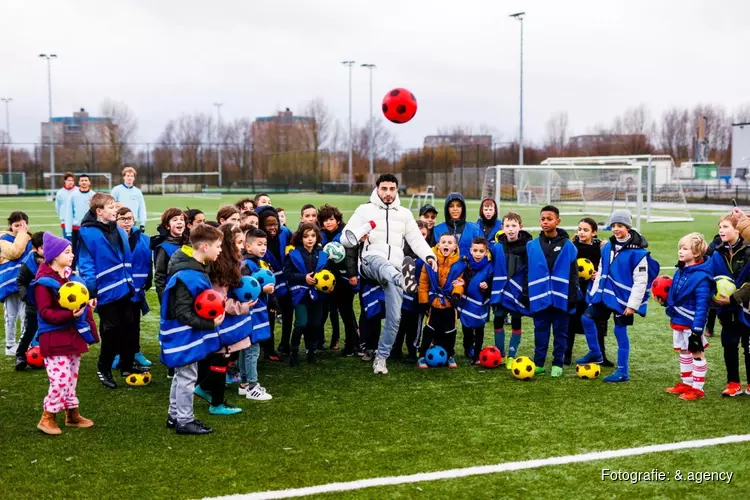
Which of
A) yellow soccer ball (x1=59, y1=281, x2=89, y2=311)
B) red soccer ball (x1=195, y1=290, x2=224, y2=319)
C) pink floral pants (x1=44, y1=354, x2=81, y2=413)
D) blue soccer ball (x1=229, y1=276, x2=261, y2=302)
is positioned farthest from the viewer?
blue soccer ball (x1=229, y1=276, x2=261, y2=302)

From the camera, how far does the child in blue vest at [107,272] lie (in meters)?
7.46

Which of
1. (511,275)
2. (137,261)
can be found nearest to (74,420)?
(137,261)

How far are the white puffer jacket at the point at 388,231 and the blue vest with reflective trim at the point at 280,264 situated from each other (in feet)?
3.34

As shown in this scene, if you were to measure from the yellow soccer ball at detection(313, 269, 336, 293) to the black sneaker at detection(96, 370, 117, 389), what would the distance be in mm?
2254

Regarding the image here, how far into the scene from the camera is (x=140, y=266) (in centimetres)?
801

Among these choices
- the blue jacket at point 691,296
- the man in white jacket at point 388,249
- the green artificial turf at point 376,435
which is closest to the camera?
the green artificial turf at point 376,435

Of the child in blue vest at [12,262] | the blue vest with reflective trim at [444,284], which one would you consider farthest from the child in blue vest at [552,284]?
the child in blue vest at [12,262]

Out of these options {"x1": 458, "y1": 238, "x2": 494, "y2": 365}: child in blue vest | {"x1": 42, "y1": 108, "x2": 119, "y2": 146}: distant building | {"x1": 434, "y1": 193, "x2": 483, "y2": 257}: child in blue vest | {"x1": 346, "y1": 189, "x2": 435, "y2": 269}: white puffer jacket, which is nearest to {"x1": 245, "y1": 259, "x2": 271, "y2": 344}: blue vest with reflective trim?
{"x1": 346, "y1": 189, "x2": 435, "y2": 269}: white puffer jacket

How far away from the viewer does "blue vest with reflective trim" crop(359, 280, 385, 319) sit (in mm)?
8508

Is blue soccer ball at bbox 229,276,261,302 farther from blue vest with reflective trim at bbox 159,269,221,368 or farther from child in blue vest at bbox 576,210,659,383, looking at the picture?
child in blue vest at bbox 576,210,659,383

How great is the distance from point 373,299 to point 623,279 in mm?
2639

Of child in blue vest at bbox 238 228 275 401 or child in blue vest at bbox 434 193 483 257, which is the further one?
child in blue vest at bbox 434 193 483 257

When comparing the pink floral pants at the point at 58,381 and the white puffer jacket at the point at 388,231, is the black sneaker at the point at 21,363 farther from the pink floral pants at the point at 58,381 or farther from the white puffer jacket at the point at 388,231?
the white puffer jacket at the point at 388,231

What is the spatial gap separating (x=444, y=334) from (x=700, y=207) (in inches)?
1553
